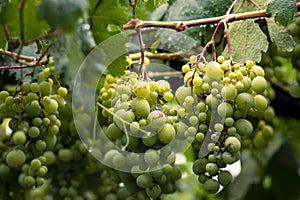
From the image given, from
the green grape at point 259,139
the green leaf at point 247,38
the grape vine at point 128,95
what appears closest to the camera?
the grape vine at point 128,95

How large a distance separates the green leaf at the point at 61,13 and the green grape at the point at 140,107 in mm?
278

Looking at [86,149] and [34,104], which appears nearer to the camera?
[34,104]

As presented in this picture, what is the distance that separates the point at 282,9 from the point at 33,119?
42 cm

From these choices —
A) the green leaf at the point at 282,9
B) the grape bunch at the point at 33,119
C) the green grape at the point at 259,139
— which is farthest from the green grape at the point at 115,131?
the green grape at the point at 259,139

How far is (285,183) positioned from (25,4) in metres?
1.33

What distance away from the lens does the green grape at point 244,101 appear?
0.83 m

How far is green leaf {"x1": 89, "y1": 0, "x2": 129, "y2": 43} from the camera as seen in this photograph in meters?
0.85

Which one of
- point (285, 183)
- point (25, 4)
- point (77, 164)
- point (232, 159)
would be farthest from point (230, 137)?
point (285, 183)

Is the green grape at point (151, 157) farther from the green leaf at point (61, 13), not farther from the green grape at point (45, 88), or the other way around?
the green leaf at point (61, 13)

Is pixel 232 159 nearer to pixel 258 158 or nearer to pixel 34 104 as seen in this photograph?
A: pixel 34 104

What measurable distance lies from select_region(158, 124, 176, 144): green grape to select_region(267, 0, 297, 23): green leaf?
259 mm

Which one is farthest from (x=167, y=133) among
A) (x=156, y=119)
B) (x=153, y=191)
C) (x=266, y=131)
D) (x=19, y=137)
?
(x=266, y=131)

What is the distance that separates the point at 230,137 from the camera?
836mm

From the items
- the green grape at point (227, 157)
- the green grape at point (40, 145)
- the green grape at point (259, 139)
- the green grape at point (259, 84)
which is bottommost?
the green grape at point (259, 139)
